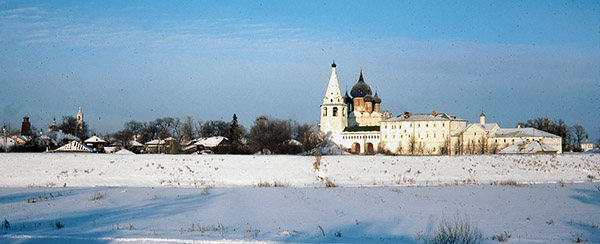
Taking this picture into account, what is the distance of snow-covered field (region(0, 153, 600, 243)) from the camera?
1085 cm

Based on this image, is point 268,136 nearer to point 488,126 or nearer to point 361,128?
point 488,126

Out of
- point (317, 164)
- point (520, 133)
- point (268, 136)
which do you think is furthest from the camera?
point (520, 133)

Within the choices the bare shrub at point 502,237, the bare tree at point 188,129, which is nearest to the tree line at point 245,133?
the bare tree at point 188,129

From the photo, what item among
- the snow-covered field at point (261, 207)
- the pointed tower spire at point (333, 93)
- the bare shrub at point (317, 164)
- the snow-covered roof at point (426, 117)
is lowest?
the snow-covered field at point (261, 207)

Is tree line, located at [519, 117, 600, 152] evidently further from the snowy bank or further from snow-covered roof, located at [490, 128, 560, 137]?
the snowy bank

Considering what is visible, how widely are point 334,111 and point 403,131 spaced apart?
16685 millimetres

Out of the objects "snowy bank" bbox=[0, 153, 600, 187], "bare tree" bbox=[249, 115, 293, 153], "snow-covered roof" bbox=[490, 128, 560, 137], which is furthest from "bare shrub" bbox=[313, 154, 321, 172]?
"snow-covered roof" bbox=[490, 128, 560, 137]

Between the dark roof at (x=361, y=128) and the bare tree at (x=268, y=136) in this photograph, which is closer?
the bare tree at (x=268, y=136)

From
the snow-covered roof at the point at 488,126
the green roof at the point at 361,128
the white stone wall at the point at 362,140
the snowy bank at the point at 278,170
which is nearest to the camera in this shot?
the snowy bank at the point at 278,170

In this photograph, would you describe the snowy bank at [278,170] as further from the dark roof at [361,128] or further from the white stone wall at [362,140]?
the dark roof at [361,128]

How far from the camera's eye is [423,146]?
108312 mm

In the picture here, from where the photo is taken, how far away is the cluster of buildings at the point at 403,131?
94750 mm

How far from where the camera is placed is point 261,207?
50.2 feet

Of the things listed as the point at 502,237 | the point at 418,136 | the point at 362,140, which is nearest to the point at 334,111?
the point at 362,140
